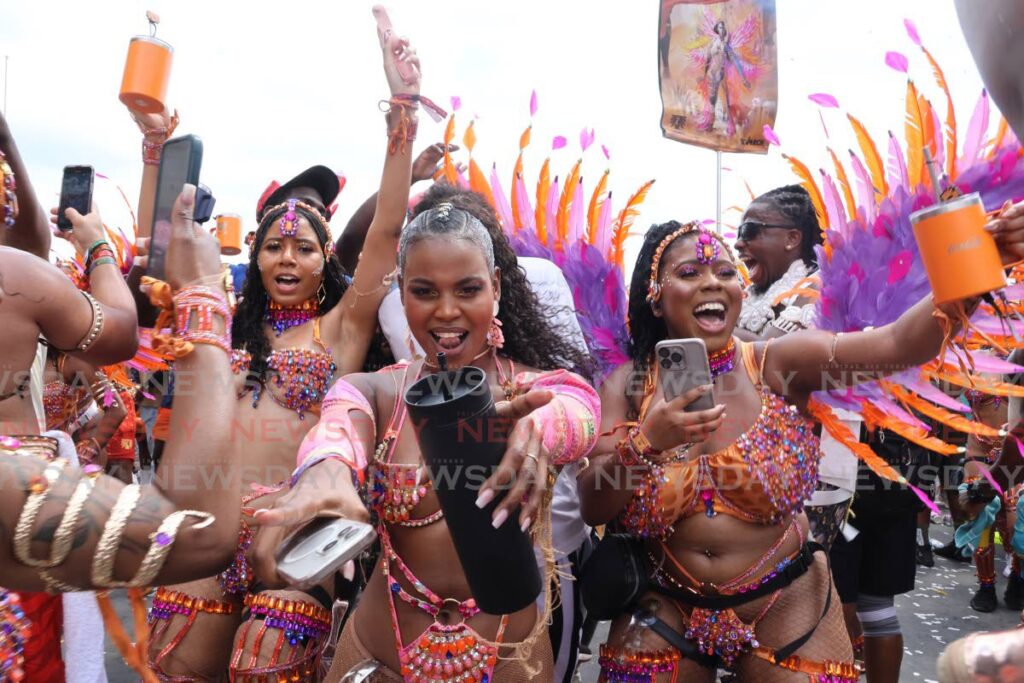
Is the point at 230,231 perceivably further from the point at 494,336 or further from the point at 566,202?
the point at 494,336

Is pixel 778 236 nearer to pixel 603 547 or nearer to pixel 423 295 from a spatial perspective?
pixel 603 547

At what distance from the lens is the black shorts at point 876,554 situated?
3.69m

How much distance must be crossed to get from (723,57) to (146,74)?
15.8ft

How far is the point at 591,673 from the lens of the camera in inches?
180

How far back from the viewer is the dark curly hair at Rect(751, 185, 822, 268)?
13.1 ft

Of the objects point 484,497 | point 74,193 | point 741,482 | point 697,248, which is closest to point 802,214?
point 697,248

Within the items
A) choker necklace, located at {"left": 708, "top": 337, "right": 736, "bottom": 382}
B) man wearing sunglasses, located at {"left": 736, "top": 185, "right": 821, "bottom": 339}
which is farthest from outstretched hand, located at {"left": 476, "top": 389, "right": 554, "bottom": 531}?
man wearing sunglasses, located at {"left": 736, "top": 185, "right": 821, "bottom": 339}

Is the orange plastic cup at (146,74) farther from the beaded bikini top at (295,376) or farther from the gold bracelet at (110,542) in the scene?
the gold bracelet at (110,542)

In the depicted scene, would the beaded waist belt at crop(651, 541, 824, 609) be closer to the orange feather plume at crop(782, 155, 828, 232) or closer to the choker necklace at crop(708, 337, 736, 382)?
the choker necklace at crop(708, 337, 736, 382)

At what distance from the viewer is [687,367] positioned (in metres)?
2.06

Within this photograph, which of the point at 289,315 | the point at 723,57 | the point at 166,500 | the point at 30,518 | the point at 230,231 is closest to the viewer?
the point at 30,518

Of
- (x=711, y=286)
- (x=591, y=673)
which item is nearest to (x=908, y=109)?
(x=711, y=286)

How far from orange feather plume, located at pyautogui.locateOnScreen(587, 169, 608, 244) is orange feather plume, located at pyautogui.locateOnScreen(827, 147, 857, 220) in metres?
0.98

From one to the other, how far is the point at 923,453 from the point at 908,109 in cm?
402
